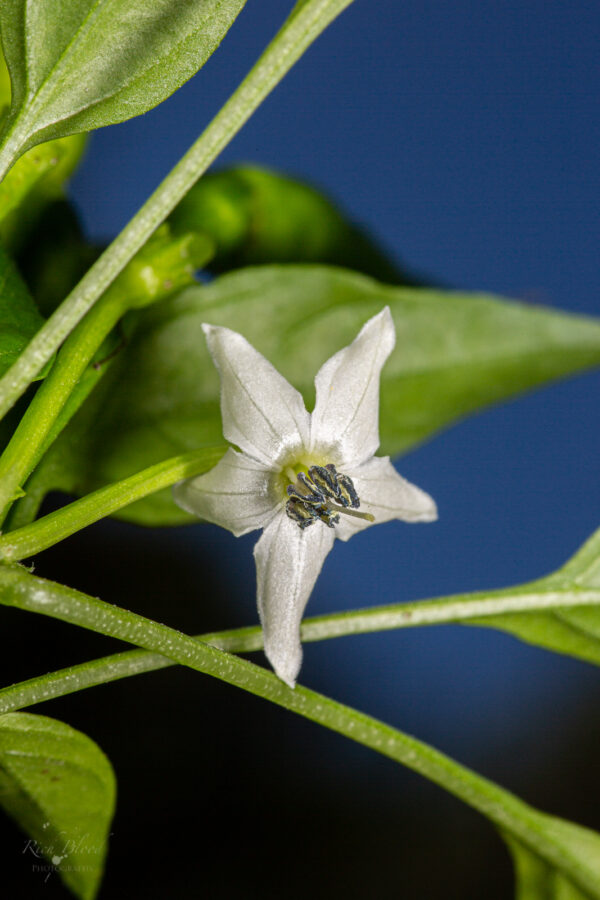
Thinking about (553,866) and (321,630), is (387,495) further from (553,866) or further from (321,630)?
(553,866)

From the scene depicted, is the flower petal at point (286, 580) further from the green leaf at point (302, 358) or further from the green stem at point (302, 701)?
the green leaf at point (302, 358)

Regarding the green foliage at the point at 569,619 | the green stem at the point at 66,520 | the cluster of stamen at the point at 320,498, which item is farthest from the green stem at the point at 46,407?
the green foliage at the point at 569,619

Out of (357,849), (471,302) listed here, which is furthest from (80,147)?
(357,849)

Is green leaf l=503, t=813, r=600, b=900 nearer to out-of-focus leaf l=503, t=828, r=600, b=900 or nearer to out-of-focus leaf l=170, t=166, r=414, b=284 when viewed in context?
out-of-focus leaf l=503, t=828, r=600, b=900

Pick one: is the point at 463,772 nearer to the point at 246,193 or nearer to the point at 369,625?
the point at 369,625

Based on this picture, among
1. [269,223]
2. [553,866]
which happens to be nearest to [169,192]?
[269,223]

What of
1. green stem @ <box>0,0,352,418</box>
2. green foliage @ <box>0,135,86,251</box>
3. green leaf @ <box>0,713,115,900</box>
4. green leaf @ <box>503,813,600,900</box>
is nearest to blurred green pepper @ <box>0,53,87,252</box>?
green foliage @ <box>0,135,86,251</box>

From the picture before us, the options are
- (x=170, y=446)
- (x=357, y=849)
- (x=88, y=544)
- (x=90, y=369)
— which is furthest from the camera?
(x=357, y=849)
